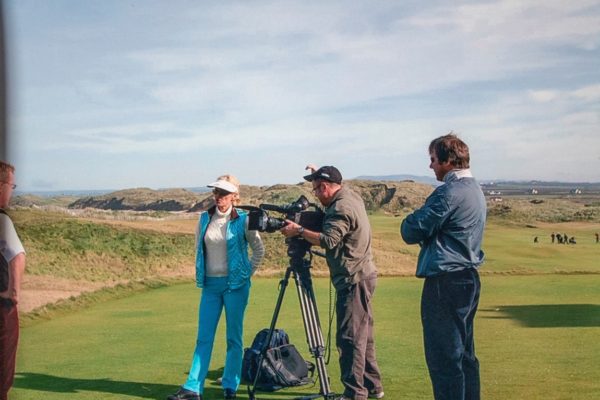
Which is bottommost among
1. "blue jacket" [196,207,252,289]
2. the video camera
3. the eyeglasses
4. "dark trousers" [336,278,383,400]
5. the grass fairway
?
the grass fairway

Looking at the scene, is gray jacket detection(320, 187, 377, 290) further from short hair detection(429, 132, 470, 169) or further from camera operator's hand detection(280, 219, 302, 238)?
short hair detection(429, 132, 470, 169)

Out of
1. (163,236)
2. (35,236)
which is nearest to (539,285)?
(163,236)

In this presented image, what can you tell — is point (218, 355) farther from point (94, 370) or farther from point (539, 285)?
point (539, 285)

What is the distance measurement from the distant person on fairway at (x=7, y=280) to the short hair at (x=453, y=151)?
2895 mm

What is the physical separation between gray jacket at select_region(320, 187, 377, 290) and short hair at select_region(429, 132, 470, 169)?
977mm

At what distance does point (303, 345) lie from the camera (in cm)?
738

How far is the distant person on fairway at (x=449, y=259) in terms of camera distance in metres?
3.95

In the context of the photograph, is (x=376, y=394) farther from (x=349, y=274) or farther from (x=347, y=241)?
(x=347, y=241)

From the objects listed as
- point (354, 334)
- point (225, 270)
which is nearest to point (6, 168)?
point (354, 334)

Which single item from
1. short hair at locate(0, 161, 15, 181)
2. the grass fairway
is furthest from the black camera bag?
short hair at locate(0, 161, 15, 181)

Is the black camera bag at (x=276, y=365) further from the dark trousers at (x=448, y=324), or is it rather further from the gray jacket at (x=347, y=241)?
the dark trousers at (x=448, y=324)

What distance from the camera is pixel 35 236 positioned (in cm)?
1402

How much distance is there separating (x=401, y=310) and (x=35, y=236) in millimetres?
8074

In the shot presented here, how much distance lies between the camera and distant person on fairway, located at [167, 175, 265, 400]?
527 cm
